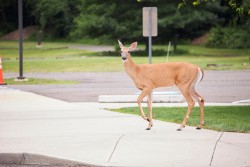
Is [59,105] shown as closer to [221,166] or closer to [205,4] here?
[221,166]

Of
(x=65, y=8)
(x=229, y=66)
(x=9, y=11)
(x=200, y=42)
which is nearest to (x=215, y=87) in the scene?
(x=229, y=66)

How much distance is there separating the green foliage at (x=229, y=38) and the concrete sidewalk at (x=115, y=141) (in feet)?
138

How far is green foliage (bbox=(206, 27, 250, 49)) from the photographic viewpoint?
188 feet

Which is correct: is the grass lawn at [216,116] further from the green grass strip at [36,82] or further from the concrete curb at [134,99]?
the green grass strip at [36,82]

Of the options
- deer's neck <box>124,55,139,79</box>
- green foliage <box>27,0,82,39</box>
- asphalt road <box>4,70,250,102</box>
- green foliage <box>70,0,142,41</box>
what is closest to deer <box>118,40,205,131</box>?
deer's neck <box>124,55,139,79</box>

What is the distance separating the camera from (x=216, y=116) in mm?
16125

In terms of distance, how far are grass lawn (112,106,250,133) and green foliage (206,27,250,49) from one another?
39.7m

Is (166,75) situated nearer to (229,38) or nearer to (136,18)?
(136,18)

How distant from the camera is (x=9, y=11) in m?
92.8

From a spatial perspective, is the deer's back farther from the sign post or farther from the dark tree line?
the dark tree line

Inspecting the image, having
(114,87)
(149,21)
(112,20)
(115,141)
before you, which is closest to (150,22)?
(149,21)

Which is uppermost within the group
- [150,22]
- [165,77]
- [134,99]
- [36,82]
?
[150,22]

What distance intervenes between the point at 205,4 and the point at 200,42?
1776 cm

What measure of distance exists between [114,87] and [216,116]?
10.8 meters
